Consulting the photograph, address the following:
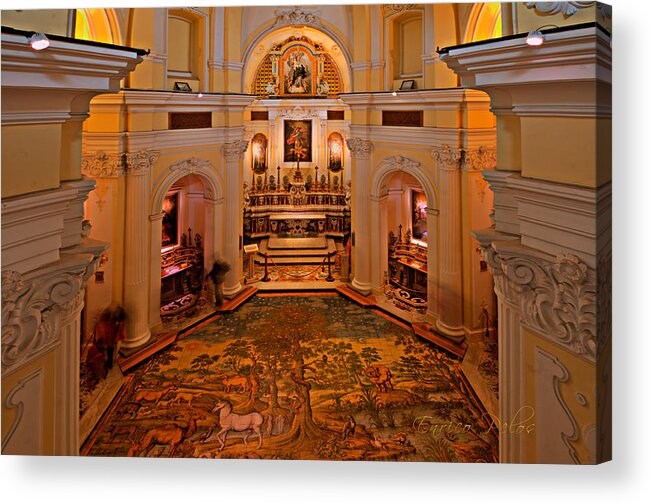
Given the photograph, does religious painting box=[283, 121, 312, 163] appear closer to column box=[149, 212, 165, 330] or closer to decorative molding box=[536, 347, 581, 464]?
column box=[149, 212, 165, 330]

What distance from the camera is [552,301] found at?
136 inches

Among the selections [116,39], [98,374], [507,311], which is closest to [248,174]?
[116,39]

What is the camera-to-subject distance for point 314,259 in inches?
215

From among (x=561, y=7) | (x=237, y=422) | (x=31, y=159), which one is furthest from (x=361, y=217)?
(x=31, y=159)

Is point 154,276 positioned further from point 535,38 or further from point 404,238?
point 535,38

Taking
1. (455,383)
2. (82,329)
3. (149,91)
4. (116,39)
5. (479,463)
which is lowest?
(479,463)

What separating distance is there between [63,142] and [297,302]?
2.45 m

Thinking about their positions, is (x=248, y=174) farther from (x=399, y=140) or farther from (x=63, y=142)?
(x=63, y=142)

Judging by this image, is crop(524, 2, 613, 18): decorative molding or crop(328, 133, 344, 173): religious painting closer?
crop(524, 2, 613, 18): decorative molding

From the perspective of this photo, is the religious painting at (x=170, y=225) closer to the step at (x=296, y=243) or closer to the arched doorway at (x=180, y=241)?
the arched doorway at (x=180, y=241)

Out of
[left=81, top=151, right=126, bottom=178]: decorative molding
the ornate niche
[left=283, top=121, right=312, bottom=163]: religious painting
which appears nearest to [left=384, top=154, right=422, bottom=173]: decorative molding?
the ornate niche

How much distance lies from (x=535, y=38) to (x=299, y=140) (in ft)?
27.3

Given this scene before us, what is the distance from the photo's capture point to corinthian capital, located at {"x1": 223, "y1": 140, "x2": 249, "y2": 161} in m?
5.82

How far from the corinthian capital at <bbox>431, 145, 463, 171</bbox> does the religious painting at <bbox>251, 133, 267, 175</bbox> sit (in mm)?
4934
